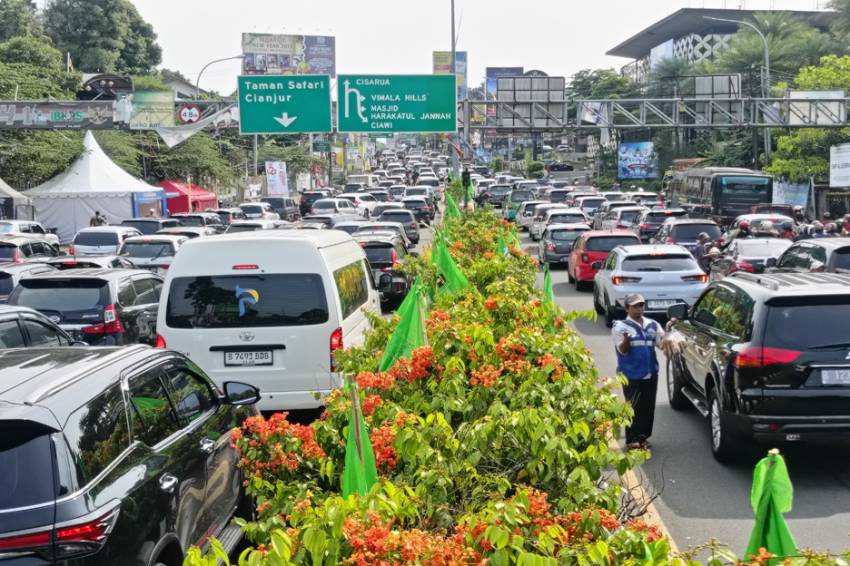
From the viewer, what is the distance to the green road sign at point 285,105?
102 feet

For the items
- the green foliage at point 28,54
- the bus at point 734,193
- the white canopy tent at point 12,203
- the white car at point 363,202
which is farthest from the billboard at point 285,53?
the bus at point 734,193

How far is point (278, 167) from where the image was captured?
55.1 m

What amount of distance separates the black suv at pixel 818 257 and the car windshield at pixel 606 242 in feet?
20.2

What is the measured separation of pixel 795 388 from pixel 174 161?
49.9 m

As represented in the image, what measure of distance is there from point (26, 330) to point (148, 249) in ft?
43.9

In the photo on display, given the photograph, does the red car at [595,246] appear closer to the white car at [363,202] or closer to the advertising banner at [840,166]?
the advertising banner at [840,166]

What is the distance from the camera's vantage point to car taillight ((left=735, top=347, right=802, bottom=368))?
8383 mm

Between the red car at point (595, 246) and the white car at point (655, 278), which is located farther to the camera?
the red car at point (595, 246)

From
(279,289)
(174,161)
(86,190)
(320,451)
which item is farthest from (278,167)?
(320,451)

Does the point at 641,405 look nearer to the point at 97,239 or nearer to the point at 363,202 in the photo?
the point at 97,239

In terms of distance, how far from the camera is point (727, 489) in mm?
8578

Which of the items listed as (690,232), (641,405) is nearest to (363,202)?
(690,232)

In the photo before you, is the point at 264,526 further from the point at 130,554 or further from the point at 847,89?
the point at 847,89

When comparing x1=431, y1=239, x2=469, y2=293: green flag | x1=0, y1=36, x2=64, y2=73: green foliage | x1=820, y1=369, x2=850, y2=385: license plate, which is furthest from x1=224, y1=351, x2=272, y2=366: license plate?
x1=0, y1=36, x2=64, y2=73: green foliage
